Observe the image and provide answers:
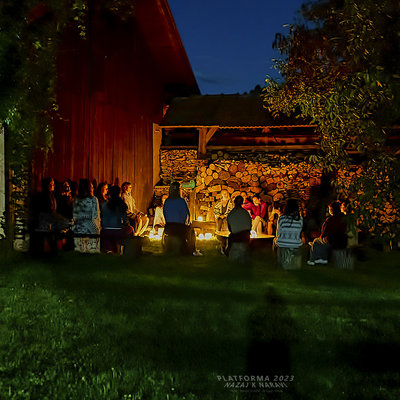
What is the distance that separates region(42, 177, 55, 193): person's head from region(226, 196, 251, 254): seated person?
3.82 m

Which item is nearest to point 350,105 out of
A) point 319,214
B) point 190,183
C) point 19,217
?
point 19,217

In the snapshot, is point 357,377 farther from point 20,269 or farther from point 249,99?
point 249,99

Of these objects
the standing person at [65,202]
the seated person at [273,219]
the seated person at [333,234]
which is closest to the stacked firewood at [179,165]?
the seated person at [273,219]

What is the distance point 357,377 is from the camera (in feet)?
14.2

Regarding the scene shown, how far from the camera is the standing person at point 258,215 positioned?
543 inches

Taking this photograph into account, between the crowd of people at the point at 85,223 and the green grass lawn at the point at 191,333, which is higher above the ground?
the crowd of people at the point at 85,223

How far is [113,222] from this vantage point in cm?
1059

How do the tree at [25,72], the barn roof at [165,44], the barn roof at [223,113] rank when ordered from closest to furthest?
the tree at [25,72] < the barn roof at [165,44] < the barn roof at [223,113]

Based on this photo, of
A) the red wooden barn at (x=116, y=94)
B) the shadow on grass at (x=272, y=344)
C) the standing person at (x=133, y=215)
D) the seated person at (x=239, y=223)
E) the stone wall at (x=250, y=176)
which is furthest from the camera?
the stone wall at (x=250, y=176)

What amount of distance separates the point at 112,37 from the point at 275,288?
10190 millimetres

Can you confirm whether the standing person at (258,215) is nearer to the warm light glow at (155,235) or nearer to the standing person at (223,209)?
the standing person at (223,209)

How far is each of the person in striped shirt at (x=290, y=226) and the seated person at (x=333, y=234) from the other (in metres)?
0.71

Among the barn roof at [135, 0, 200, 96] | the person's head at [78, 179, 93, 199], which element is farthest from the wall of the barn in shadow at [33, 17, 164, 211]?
the person's head at [78, 179, 93, 199]

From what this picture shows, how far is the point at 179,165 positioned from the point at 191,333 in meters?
13.9
